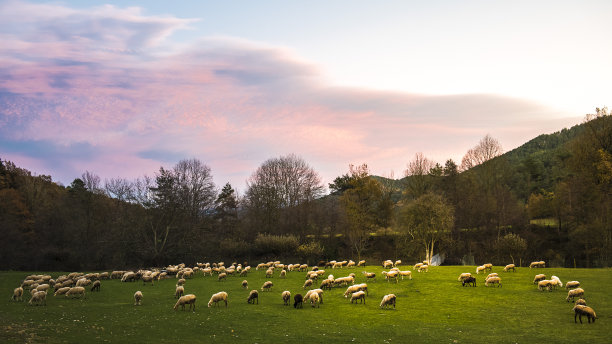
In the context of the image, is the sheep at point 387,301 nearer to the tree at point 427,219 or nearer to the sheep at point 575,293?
the sheep at point 575,293

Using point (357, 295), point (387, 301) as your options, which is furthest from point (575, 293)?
point (357, 295)

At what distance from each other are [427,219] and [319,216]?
2937cm

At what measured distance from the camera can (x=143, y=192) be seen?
67.9 meters

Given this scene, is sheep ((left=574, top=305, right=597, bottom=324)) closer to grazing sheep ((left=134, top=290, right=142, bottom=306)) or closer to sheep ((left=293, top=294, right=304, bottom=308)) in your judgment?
sheep ((left=293, top=294, right=304, bottom=308))

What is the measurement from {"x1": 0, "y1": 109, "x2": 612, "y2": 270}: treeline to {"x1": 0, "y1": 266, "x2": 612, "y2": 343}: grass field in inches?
1131

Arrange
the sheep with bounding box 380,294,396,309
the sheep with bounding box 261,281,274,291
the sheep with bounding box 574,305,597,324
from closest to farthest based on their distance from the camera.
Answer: the sheep with bounding box 574,305,597,324 → the sheep with bounding box 380,294,396,309 → the sheep with bounding box 261,281,274,291

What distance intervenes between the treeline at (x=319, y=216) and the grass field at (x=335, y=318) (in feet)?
94.2

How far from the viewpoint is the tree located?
180 ft

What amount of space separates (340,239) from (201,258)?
29.1 m

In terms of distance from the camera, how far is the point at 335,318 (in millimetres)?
21938

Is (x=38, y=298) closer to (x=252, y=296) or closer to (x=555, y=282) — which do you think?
(x=252, y=296)

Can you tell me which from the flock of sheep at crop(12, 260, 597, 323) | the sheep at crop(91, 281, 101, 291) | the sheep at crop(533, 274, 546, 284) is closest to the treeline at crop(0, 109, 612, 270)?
the flock of sheep at crop(12, 260, 597, 323)

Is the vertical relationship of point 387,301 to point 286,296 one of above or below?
below

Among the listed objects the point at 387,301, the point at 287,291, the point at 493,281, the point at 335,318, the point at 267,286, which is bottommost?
the point at 335,318
